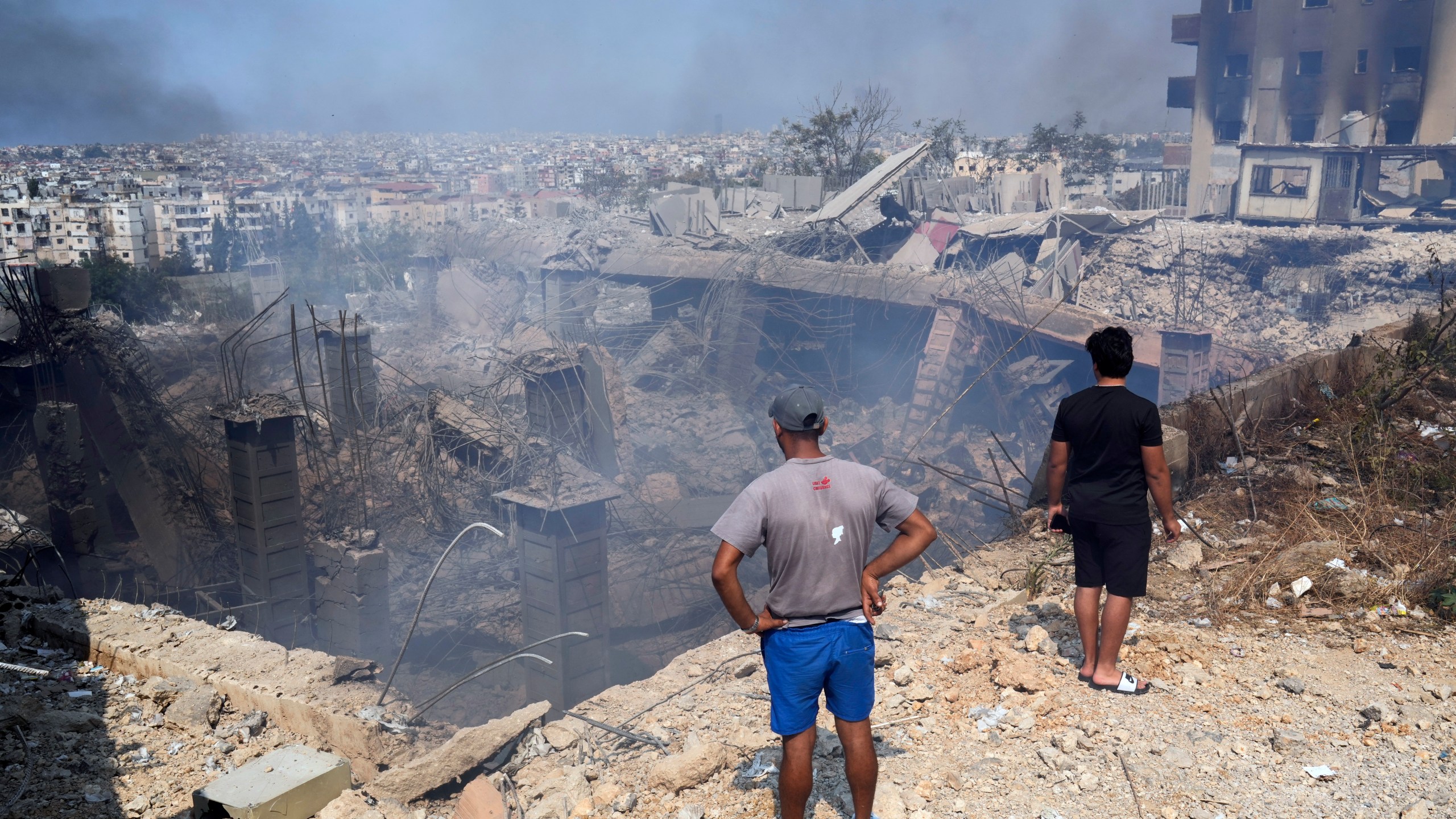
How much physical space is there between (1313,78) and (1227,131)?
3.08 meters

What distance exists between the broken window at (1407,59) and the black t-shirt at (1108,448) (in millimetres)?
36666

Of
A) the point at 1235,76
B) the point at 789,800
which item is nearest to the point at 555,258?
the point at 789,800

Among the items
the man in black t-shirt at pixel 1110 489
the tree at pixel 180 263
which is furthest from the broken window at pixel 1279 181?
the tree at pixel 180 263

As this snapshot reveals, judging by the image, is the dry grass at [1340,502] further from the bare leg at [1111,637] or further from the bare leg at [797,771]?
the bare leg at [797,771]

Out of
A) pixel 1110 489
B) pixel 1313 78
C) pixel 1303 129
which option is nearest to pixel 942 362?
pixel 1110 489

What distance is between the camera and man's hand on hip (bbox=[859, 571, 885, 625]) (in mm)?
2434

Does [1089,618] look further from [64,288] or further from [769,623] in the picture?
[64,288]

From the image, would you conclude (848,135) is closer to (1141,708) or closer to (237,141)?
(1141,708)

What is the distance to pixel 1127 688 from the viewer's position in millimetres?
3209

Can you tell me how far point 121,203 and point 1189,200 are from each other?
119 ft

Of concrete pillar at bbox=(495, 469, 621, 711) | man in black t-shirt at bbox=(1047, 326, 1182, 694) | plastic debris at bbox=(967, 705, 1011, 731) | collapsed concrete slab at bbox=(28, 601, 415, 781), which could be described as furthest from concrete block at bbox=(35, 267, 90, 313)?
man in black t-shirt at bbox=(1047, 326, 1182, 694)

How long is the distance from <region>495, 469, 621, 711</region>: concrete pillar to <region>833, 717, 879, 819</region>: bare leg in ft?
19.7

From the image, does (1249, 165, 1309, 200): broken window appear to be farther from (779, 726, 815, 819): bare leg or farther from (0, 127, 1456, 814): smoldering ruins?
(779, 726, 815, 819): bare leg

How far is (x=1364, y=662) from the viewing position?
11.0 ft
